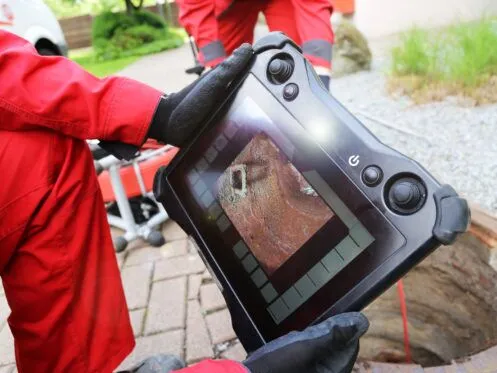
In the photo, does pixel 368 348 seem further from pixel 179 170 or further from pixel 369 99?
pixel 369 99

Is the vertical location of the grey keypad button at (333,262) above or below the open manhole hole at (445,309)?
above

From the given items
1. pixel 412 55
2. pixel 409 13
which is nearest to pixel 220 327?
pixel 412 55

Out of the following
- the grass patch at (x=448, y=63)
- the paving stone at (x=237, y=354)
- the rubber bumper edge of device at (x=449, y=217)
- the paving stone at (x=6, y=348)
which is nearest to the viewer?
the rubber bumper edge of device at (x=449, y=217)

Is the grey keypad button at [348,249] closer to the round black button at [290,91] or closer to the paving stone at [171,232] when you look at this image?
the round black button at [290,91]

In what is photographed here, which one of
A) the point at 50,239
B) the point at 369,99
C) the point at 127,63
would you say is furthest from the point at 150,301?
the point at 127,63

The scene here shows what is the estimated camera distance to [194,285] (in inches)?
85.0

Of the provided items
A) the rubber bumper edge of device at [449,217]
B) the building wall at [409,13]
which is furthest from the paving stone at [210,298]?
the building wall at [409,13]

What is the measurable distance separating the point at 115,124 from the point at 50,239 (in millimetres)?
303

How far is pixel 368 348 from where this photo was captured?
6.41ft

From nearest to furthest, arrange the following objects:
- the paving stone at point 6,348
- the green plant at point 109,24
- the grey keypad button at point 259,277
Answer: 1. the grey keypad button at point 259,277
2. the paving stone at point 6,348
3. the green plant at point 109,24

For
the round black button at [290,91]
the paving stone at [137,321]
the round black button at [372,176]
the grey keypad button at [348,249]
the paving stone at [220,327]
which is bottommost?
the paving stone at [137,321]

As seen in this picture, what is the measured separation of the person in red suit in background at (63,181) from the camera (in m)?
0.99

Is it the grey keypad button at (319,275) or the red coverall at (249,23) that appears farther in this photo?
the red coverall at (249,23)

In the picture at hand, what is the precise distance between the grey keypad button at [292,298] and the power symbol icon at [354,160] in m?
0.24
